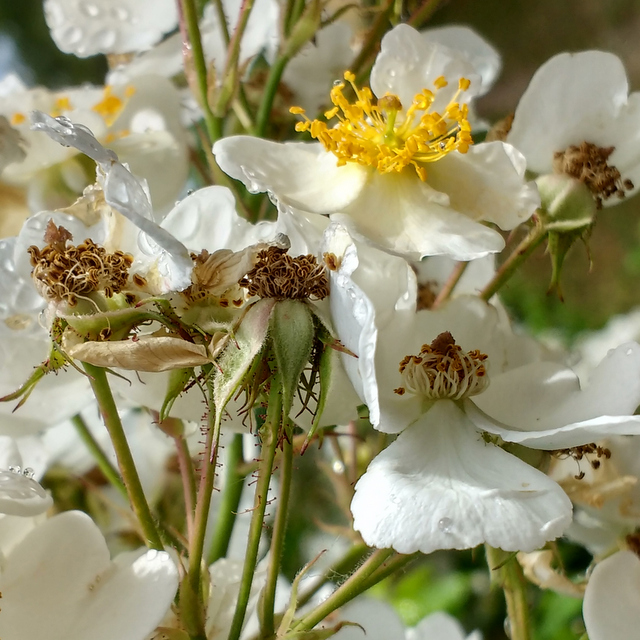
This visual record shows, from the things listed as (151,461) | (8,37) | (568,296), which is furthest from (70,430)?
(568,296)

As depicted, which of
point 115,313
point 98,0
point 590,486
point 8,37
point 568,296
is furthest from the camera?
point 568,296

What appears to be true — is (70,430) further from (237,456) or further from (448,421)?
(448,421)

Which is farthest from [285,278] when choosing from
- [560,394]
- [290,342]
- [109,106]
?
[109,106]

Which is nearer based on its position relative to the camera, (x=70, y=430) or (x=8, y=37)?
(x=70, y=430)

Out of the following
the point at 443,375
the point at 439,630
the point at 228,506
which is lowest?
the point at 439,630

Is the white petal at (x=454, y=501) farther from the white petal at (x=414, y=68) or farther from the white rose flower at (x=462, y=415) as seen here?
the white petal at (x=414, y=68)

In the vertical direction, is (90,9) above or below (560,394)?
above

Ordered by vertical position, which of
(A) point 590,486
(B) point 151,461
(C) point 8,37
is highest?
(C) point 8,37

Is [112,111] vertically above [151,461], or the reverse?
[112,111]

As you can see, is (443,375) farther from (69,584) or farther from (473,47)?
(473,47)
